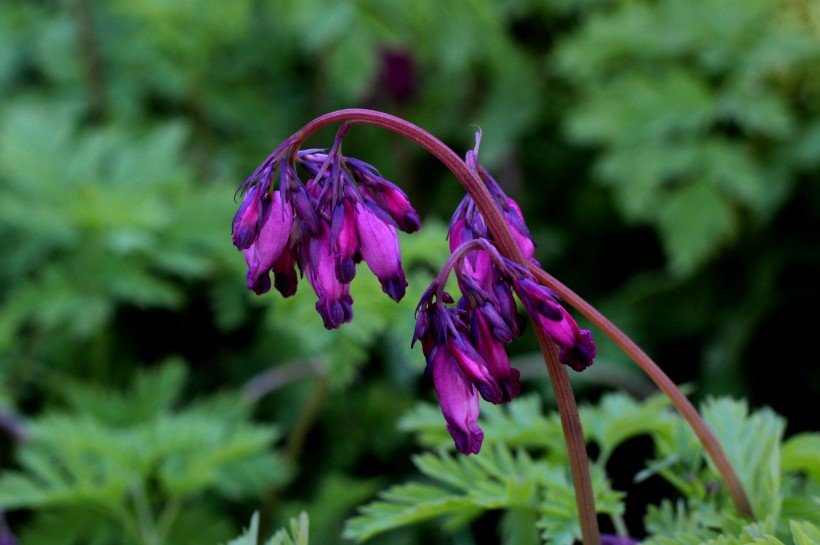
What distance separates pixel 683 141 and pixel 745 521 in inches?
100

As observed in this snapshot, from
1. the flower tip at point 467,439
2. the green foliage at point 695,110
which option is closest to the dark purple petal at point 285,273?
the flower tip at point 467,439

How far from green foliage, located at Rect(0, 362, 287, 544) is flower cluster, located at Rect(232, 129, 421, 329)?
1201 mm

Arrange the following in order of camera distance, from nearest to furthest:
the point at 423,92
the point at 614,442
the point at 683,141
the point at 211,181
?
the point at 614,442 → the point at 683,141 → the point at 211,181 → the point at 423,92

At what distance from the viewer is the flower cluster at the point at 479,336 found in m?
1.28

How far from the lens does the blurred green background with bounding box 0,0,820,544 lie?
3.26 m

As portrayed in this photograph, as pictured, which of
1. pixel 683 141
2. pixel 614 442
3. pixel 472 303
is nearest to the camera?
pixel 472 303

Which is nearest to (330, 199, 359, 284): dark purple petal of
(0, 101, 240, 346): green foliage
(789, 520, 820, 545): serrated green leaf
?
(789, 520, 820, 545): serrated green leaf

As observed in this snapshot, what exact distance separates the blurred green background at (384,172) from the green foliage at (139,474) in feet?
0.06

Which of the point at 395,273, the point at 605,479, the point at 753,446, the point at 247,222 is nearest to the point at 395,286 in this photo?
the point at 395,273

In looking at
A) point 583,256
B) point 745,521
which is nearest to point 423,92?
point 583,256

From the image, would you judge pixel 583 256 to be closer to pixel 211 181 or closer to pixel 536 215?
pixel 536 215

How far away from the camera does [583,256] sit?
4477 millimetres

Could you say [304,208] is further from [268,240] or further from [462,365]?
[462,365]

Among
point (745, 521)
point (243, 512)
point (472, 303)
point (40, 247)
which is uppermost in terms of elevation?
point (40, 247)
